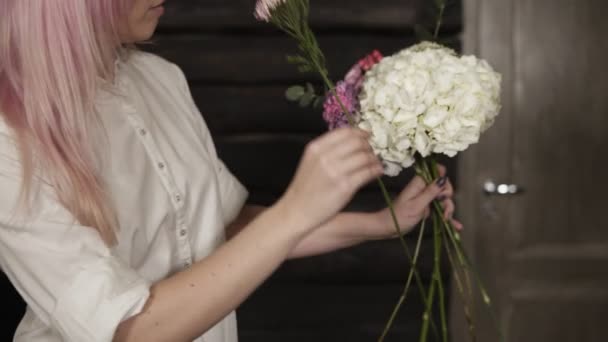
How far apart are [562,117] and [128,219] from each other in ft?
8.27

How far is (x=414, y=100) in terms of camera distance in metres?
1.49

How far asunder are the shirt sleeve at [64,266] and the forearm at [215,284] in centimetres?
3

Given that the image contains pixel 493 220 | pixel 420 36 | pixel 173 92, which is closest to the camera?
pixel 420 36

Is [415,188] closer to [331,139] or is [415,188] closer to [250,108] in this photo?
[331,139]

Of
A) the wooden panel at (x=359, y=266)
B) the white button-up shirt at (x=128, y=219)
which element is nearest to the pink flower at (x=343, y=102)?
the white button-up shirt at (x=128, y=219)

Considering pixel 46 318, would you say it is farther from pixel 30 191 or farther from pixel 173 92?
pixel 173 92

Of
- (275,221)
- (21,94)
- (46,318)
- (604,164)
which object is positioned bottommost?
(604,164)

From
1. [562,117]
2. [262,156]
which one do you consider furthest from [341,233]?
[562,117]

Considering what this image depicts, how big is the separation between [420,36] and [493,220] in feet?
7.16

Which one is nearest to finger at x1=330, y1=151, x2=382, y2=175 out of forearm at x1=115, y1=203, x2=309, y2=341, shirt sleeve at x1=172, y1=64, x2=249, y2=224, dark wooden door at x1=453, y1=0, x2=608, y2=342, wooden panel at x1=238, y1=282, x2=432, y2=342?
forearm at x1=115, y1=203, x2=309, y2=341

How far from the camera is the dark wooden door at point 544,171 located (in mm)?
3631

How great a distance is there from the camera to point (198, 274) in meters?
1.43

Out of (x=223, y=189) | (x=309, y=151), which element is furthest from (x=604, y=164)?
(x=309, y=151)

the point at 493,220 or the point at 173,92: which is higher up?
the point at 173,92
